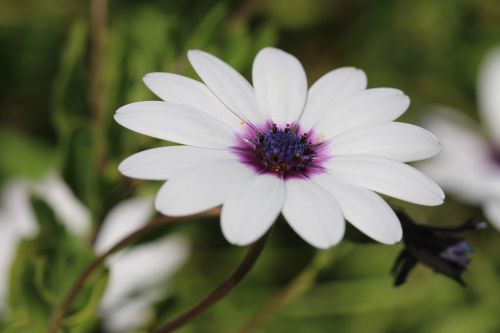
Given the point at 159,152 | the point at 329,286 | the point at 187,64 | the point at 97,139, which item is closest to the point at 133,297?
the point at 97,139

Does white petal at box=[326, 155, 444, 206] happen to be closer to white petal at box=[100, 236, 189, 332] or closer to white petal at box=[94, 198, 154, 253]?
white petal at box=[100, 236, 189, 332]

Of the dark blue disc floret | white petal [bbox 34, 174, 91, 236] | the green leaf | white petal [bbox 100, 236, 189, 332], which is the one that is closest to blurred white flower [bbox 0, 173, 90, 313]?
white petal [bbox 34, 174, 91, 236]

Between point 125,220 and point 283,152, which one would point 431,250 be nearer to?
point 283,152

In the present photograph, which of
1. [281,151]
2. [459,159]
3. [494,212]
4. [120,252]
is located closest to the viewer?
[281,151]

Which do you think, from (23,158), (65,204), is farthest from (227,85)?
(23,158)

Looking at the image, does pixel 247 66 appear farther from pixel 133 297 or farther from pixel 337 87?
pixel 133 297
